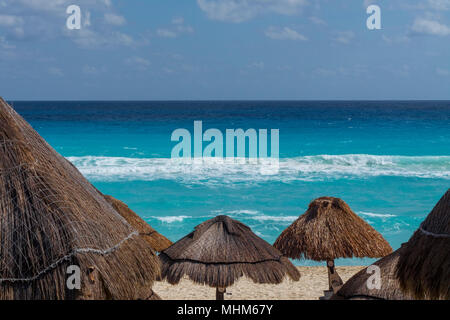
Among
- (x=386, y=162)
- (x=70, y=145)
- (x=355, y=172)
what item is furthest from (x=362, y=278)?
(x=70, y=145)

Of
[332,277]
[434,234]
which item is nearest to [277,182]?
[332,277]

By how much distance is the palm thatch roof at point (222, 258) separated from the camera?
5785 mm

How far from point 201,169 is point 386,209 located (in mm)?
9344

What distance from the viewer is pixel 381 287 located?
5.06 meters

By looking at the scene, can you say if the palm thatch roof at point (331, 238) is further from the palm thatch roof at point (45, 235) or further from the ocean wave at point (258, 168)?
the ocean wave at point (258, 168)

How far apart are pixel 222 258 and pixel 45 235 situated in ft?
9.29

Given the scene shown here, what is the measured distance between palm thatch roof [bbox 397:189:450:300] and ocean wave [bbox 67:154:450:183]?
16937 millimetres

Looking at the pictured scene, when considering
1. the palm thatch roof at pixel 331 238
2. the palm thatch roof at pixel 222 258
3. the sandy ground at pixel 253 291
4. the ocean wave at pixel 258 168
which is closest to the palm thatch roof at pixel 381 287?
the palm thatch roof at pixel 222 258

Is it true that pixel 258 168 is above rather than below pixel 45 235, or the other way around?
above

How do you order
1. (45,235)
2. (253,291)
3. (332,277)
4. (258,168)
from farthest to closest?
(258,168), (253,291), (332,277), (45,235)

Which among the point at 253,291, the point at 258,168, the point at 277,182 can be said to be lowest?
the point at 253,291

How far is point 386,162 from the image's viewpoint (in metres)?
25.4

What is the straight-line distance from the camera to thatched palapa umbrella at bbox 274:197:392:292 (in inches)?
303

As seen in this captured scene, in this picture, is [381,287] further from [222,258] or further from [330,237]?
[330,237]
